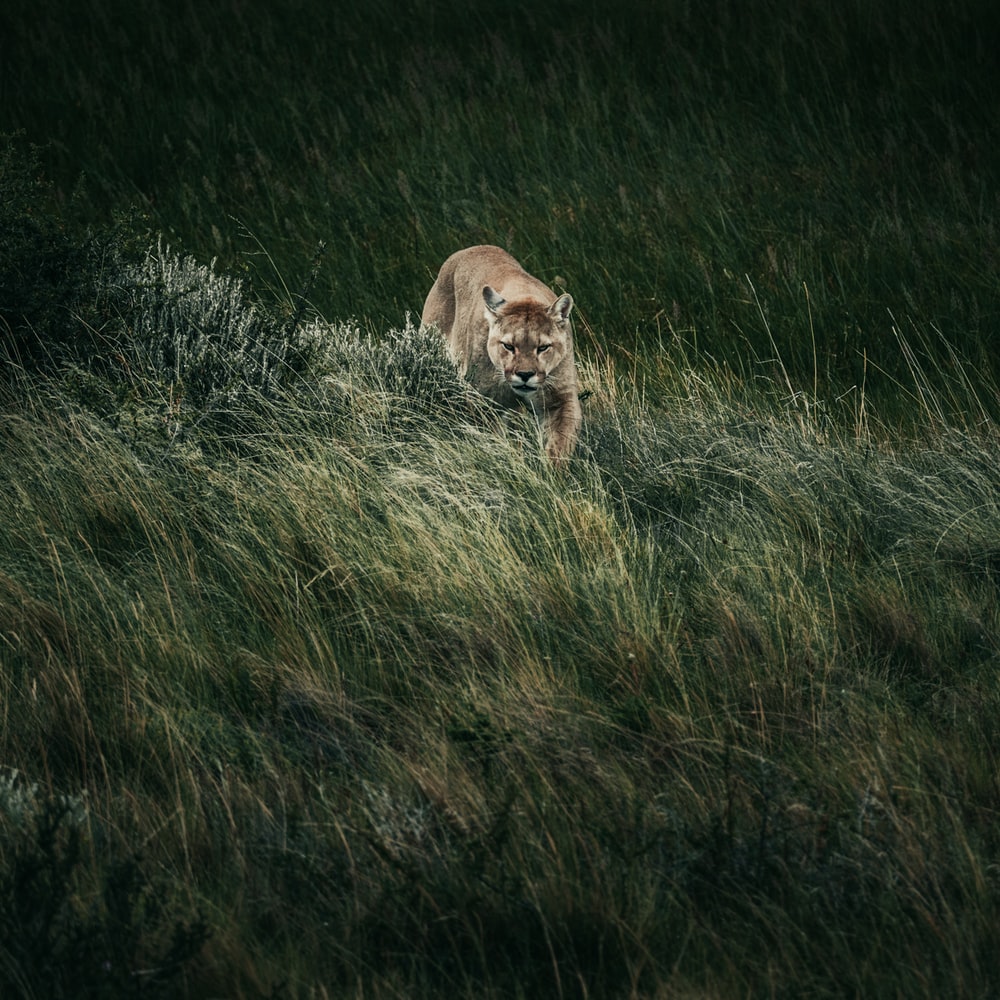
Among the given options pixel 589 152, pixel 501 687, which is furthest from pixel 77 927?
pixel 589 152

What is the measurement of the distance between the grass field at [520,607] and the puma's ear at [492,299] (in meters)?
0.40

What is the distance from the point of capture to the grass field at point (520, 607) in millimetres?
2361

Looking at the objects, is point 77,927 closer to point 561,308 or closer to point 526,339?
point 526,339

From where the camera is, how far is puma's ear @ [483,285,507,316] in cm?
596

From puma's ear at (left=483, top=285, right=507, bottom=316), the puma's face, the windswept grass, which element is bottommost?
the windswept grass

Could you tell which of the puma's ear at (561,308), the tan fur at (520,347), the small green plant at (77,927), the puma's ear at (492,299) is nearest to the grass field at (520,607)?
the small green plant at (77,927)

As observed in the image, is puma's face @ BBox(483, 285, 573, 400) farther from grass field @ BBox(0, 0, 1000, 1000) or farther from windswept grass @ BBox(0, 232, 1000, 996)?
windswept grass @ BBox(0, 232, 1000, 996)

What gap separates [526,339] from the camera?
5.87 metres

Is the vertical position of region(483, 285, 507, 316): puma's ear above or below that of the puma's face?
above

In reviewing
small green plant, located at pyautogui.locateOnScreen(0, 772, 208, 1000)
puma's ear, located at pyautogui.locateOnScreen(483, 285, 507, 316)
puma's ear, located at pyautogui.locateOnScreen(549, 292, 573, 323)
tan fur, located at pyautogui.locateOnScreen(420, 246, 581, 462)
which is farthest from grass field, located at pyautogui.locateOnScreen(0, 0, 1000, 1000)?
puma's ear, located at pyautogui.locateOnScreen(549, 292, 573, 323)

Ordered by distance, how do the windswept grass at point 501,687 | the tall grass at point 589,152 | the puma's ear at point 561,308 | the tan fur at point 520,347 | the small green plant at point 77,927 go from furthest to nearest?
the tall grass at point 589,152, the puma's ear at point 561,308, the tan fur at point 520,347, the windswept grass at point 501,687, the small green plant at point 77,927

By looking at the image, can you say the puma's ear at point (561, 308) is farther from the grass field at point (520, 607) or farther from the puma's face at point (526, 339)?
the grass field at point (520, 607)

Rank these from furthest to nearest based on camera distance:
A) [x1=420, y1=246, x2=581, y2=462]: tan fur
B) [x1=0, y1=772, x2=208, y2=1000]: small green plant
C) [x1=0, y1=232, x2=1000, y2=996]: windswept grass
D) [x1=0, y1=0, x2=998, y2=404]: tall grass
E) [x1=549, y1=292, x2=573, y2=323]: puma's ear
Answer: [x1=0, y1=0, x2=998, y2=404]: tall grass → [x1=549, y1=292, x2=573, y2=323]: puma's ear → [x1=420, y1=246, x2=581, y2=462]: tan fur → [x1=0, y1=232, x2=1000, y2=996]: windswept grass → [x1=0, y1=772, x2=208, y2=1000]: small green plant

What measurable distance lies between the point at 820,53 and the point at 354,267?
539 cm
